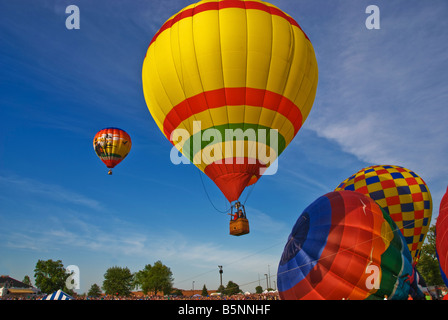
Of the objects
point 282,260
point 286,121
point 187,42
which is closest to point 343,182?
point 286,121

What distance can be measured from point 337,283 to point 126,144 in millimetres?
20636

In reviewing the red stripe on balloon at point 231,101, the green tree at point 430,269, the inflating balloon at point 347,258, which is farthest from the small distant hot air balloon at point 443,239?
the green tree at point 430,269

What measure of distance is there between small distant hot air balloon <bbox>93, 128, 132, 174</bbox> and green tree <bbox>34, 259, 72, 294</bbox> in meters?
32.0

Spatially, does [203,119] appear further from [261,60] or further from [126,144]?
[126,144]

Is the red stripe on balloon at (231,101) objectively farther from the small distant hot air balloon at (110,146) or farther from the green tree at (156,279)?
the green tree at (156,279)

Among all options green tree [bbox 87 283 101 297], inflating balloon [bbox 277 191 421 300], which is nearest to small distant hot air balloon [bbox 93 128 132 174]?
inflating balloon [bbox 277 191 421 300]

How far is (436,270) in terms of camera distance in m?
32.2

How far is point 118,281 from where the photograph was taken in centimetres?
6222

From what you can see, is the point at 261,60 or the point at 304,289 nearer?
the point at 304,289

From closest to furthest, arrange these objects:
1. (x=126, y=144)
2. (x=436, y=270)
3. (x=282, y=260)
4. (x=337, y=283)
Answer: (x=337, y=283) < (x=282, y=260) < (x=126, y=144) < (x=436, y=270)

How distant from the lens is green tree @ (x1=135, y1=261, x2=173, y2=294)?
5841 cm

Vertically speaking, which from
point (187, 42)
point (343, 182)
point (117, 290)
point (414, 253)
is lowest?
point (117, 290)

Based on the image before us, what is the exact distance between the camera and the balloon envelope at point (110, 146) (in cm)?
2484

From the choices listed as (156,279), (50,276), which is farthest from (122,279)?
(50,276)
